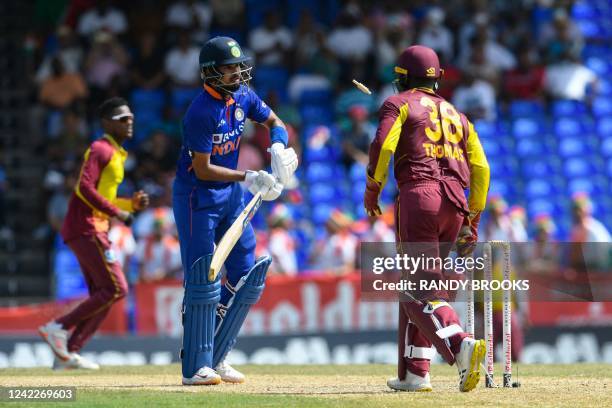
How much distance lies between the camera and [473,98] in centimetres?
1931

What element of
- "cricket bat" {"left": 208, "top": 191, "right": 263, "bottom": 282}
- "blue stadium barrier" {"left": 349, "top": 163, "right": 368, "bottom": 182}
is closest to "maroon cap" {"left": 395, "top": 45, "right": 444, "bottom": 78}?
"cricket bat" {"left": 208, "top": 191, "right": 263, "bottom": 282}

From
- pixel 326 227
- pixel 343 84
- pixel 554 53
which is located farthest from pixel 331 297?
pixel 554 53

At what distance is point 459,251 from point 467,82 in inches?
416

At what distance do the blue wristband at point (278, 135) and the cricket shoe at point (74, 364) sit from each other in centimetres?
330

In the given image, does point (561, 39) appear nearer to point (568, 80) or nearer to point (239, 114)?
point (568, 80)

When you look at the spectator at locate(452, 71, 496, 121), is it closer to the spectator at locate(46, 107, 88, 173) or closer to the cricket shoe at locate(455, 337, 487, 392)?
the spectator at locate(46, 107, 88, 173)

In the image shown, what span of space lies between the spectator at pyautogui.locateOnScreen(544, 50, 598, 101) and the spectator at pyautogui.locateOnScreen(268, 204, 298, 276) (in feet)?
16.9

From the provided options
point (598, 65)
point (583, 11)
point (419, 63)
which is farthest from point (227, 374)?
point (583, 11)

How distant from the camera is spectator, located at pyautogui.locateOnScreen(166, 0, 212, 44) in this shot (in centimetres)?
2020

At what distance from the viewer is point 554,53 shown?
20.2 m

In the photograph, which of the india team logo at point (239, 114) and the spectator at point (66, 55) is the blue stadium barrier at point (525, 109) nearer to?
the spectator at point (66, 55)

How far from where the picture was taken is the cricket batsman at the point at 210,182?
9.24 metres

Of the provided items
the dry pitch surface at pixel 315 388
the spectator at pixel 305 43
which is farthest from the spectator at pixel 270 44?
the dry pitch surface at pixel 315 388

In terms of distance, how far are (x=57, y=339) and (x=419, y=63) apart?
4.55m
